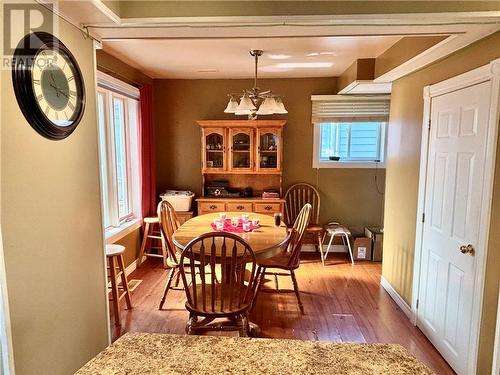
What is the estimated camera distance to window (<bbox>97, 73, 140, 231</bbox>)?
3.40 metres

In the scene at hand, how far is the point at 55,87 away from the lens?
4.87 feet

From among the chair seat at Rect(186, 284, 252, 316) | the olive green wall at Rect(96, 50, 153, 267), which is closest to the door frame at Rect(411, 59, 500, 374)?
the chair seat at Rect(186, 284, 252, 316)

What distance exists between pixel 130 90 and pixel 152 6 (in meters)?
2.28

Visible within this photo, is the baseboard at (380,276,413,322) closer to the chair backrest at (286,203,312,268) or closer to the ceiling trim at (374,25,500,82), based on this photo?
the chair backrest at (286,203,312,268)

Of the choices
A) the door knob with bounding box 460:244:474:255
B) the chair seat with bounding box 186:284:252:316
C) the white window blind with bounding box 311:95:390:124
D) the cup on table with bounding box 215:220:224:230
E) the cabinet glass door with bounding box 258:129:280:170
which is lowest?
the chair seat with bounding box 186:284:252:316

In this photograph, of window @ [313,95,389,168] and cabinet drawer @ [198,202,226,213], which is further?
window @ [313,95,389,168]

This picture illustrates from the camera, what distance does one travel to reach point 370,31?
1771 millimetres

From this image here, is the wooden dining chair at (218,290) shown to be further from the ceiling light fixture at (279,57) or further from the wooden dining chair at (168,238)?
the ceiling light fixture at (279,57)

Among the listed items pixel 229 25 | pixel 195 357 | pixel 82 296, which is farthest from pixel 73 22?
pixel 195 357

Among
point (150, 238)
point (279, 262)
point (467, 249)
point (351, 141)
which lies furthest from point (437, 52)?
point (150, 238)

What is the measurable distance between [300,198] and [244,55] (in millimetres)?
2129

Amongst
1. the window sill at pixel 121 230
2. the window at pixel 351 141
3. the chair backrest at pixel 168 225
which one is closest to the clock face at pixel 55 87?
the chair backrest at pixel 168 225

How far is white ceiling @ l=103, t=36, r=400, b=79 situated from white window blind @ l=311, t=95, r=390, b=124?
350 millimetres

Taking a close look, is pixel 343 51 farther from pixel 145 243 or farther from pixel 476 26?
pixel 145 243
